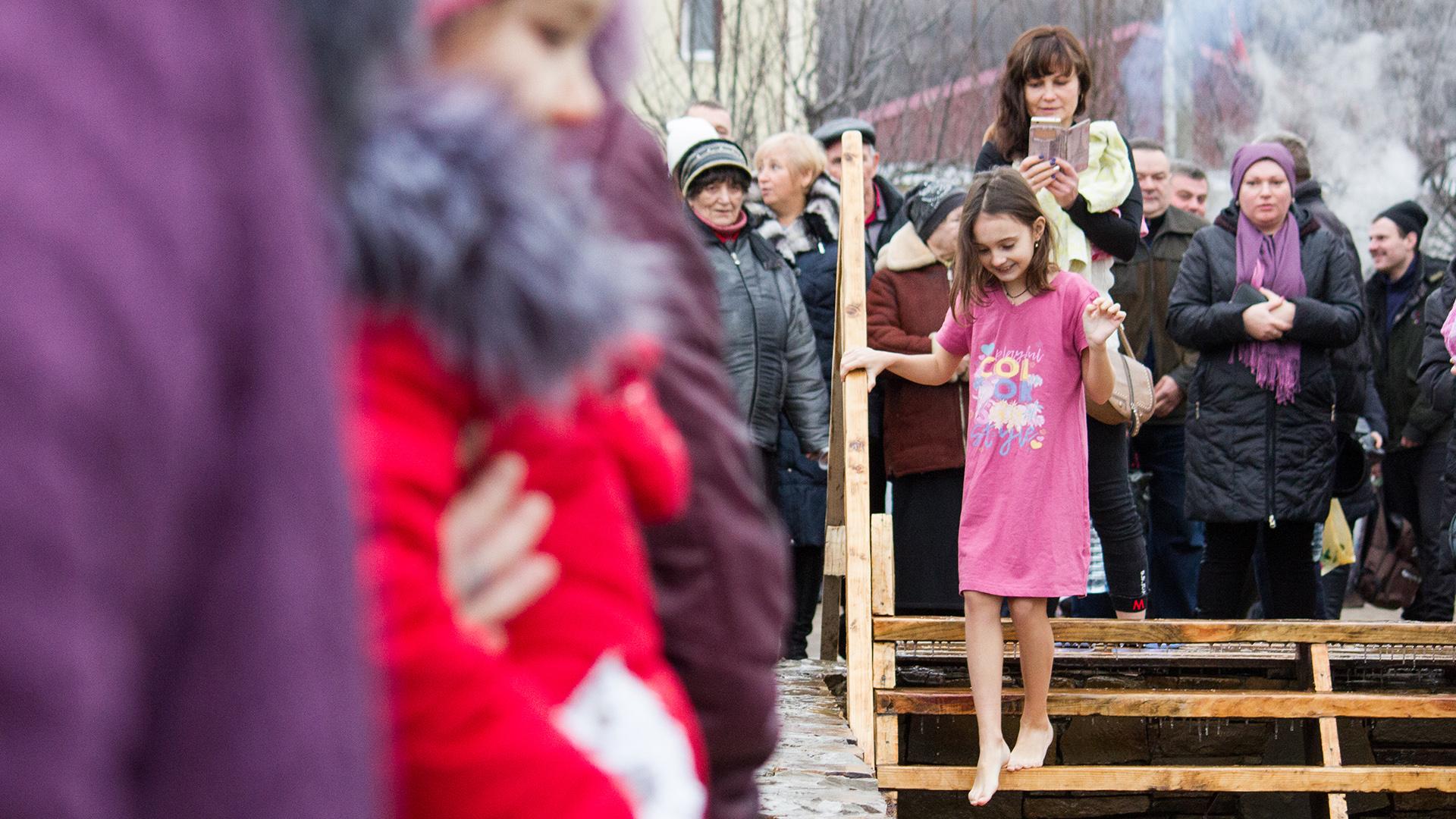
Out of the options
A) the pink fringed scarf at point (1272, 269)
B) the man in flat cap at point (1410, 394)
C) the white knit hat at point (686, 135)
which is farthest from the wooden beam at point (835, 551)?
the man in flat cap at point (1410, 394)

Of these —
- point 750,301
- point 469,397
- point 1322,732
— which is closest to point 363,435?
point 469,397

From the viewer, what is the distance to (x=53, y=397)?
0.57 m

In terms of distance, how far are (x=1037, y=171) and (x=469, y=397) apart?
4294mm

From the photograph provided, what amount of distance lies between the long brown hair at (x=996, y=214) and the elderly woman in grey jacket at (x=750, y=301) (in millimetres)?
1077

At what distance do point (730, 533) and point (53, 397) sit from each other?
0.79 metres

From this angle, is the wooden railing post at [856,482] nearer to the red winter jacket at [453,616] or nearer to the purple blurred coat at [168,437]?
the red winter jacket at [453,616]

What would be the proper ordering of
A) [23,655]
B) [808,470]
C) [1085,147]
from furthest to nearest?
[808,470] < [1085,147] < [23,655]

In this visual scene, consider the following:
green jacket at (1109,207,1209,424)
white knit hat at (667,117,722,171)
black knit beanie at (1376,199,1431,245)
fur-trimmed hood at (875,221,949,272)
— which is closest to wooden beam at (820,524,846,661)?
fur-trimmed hood at (875,221,949,272)

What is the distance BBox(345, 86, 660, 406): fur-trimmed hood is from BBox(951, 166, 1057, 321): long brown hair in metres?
3.84

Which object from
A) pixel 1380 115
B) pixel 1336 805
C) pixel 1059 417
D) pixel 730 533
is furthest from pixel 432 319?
pixel 1380 115

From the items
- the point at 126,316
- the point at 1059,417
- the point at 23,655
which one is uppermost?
the point at 1059,417

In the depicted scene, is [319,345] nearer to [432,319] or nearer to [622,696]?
[432,319]

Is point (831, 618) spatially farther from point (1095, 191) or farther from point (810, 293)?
point (1095, 191)

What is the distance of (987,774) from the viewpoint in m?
4.68
